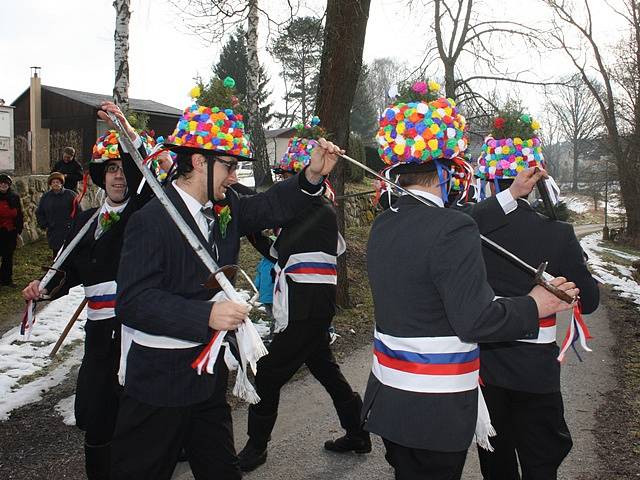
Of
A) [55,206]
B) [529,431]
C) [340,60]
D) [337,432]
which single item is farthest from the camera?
[55,206]

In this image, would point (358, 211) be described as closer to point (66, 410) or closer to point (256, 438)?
point (66, 410)

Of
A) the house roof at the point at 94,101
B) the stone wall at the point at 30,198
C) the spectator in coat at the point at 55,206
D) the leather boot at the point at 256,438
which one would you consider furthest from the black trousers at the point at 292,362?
the house roof at the point at 94,101

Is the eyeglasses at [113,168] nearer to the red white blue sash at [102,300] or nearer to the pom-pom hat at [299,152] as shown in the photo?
the red white blue sash at [102,300]

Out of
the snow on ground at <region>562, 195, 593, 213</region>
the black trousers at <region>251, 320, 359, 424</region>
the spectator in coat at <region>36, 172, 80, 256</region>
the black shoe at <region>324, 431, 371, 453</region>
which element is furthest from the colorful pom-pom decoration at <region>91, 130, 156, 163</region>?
the snow on ground at <region>562, 195, 593, 213</region>

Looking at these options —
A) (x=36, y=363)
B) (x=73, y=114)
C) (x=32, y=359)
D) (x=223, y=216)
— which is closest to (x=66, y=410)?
(x=36, y=363)

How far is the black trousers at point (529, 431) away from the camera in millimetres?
3057

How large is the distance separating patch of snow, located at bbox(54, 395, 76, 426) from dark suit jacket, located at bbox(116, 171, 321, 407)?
2.67 metres

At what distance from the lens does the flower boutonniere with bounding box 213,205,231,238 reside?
2.97m

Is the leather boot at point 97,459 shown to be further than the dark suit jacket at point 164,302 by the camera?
Yes

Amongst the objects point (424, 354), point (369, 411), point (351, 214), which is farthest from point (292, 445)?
point (351, 214)

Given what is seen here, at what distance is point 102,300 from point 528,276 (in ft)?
8.13

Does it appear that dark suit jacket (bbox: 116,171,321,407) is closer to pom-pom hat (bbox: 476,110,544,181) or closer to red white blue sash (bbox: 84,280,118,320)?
red white blue sash (bbox: 84,280,118,320)

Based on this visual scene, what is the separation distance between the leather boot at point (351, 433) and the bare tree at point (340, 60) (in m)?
4.54

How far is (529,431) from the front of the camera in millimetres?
3092
